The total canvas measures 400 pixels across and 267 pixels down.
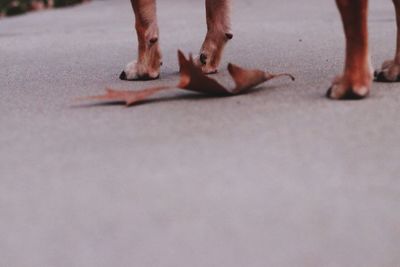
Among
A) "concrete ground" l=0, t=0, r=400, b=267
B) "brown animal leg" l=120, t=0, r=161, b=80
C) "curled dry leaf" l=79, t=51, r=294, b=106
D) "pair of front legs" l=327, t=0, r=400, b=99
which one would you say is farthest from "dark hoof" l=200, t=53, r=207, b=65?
"pair of front legs" l=327, t=0, r=400, b=99

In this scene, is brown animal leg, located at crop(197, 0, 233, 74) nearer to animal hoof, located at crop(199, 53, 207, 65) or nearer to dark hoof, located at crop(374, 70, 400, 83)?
animal hoof, located at crop(199, 53, 207, 65)

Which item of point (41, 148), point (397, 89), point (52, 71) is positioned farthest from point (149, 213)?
point (52, 71)

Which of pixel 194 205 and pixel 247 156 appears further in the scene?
pixel 247 156

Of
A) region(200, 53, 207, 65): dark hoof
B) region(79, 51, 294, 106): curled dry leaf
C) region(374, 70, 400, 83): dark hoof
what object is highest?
region(79, 51, 294, 106): curled dry leaf

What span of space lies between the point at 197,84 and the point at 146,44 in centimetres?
56

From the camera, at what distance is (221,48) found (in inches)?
116

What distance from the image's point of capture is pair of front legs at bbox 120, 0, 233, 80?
2.77 m

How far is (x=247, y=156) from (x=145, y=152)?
22 cm

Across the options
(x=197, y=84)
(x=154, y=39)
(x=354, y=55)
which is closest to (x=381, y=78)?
(x=354, y=55)

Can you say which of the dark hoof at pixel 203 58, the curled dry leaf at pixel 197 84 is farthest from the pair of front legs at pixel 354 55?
the dark hoof at pixel 203 58

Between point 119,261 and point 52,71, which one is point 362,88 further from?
point 52,71

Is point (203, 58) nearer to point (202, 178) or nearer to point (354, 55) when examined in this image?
point (354, 55)

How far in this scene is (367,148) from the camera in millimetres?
1760

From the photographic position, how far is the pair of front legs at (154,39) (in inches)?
109
